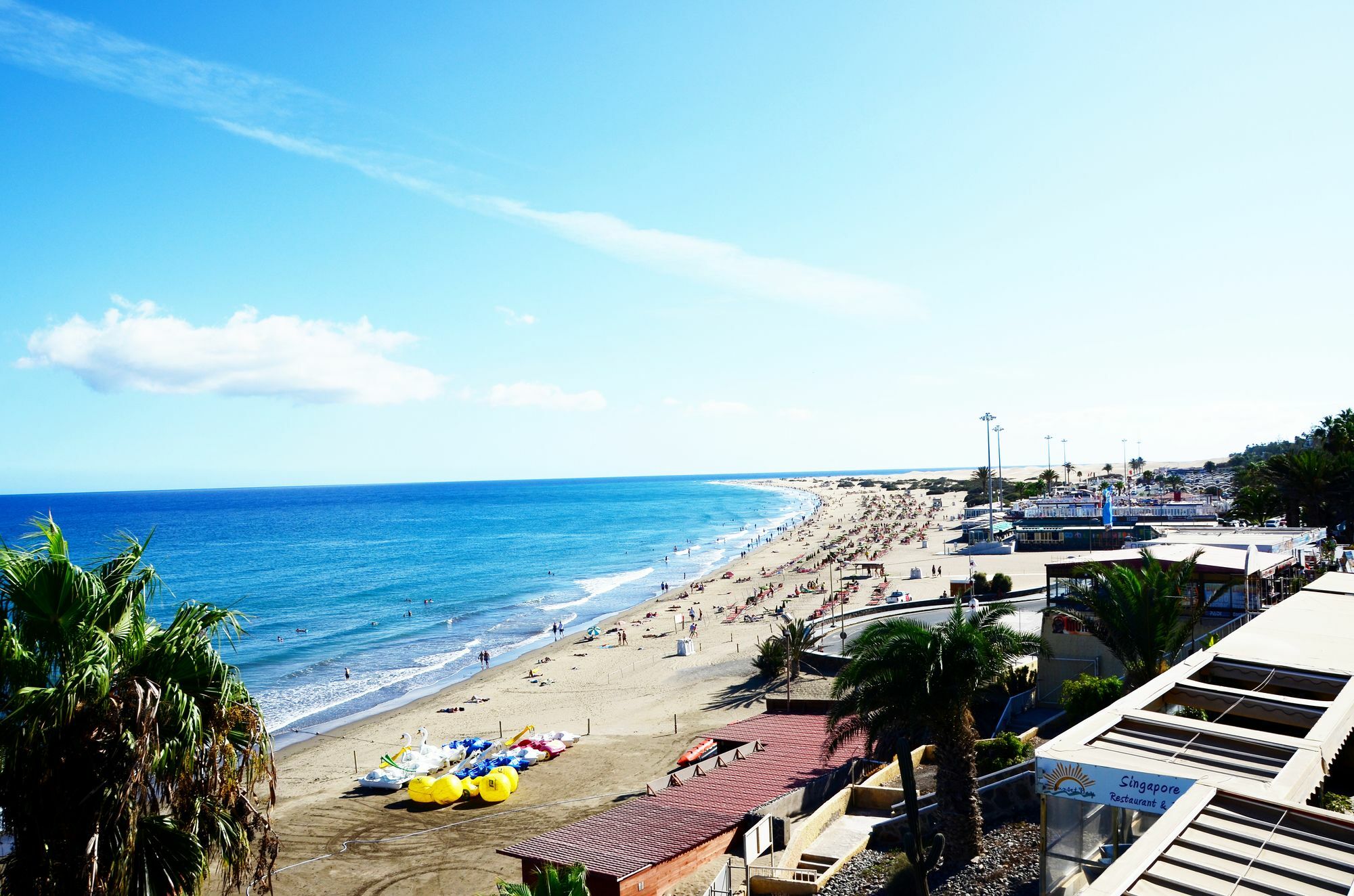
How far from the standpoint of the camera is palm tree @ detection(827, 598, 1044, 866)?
13406mm

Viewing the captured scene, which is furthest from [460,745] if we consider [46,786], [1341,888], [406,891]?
[1341,888]

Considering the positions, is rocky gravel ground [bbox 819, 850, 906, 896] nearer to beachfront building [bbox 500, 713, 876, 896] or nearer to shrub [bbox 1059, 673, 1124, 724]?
beachfront building [bbox 500, 713, 876, 896]

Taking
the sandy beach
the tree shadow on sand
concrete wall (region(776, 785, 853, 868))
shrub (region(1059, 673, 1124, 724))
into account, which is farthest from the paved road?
concrete wall (region(776, 785, 853, 868))

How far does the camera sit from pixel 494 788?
23.0m

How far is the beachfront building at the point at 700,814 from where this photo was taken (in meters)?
15.0

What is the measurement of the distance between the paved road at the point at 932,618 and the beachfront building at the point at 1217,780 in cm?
1550

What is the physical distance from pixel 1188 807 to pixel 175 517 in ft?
641

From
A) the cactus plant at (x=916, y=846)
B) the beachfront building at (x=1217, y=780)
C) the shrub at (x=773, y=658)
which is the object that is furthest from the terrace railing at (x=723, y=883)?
the shrub at (x=773, y=658)

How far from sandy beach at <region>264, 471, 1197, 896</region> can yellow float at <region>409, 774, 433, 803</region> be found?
0.31m

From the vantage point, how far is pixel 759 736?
22094 mm

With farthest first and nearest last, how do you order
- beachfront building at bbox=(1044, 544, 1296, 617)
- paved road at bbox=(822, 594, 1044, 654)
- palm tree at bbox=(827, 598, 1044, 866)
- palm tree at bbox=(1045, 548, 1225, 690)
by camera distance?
paved road at bbox=(822, 594, 1044, 654)
beachfront building at bbox=(1044, 544, 1296, 617)
palm tree at bbox=(1045, 548, 1225, 690)
palm tree at bbox=(827, 598, 1044, 866)

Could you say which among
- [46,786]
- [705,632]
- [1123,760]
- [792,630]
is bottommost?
[705,632]

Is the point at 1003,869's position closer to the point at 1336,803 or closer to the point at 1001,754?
the point at 1336,803

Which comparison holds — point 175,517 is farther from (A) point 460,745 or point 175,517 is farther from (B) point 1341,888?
(B) point 1341,888
